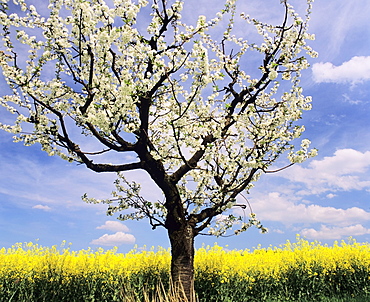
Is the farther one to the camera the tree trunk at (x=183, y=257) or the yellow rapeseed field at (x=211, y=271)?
the yellow rapeseed field at (x=211, y=271)

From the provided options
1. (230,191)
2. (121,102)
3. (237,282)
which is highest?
(121,102)

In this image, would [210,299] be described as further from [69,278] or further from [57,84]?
[57,84]

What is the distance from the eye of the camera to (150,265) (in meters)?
10.5

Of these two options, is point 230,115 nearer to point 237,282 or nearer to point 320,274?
point 237,282

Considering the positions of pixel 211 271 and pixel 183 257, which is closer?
pixel 183 257

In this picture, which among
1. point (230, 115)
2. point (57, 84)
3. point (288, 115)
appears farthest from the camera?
point (230, 115)

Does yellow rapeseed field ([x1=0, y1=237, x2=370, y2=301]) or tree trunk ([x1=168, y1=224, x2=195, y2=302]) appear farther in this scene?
yellow rapeseed field ([x1=0, y1=237, x2=370, y2=301])

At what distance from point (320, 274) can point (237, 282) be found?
3.14 meters

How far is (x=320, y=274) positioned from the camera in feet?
34.7

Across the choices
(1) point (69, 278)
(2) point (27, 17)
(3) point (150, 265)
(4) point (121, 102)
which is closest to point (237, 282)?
(3) point (150, 265)

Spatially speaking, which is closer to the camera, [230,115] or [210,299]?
[230,115]

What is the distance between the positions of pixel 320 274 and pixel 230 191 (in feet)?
17.6

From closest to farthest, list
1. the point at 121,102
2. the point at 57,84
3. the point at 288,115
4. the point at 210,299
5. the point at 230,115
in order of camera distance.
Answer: the point at 121,102
the point at 57,84
the point at 288,115
the point at 230,115
the point at 210,299

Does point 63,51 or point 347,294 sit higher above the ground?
point 63,51
